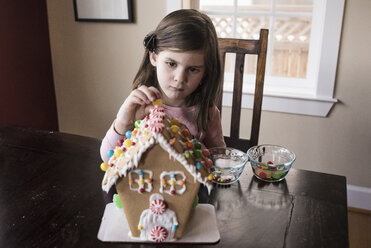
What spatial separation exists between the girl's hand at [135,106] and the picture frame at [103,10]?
4.23 ft

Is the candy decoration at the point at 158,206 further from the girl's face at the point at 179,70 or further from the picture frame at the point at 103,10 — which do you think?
the picture frame at the point at 103,10

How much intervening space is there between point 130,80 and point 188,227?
1.65m

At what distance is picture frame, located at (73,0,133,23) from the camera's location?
217 centimetres

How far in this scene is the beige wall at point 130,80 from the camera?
184cm

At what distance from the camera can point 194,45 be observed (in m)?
1.02

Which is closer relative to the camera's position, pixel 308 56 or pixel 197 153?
pixel 197 153

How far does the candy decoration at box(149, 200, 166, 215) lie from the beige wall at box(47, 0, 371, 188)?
1.46 metres

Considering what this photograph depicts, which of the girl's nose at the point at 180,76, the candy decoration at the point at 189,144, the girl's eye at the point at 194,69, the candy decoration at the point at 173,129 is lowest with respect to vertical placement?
the candy decoration at the point at 189,144

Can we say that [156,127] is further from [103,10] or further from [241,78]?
[103,10]

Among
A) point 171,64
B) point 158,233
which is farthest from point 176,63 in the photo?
point 158,233

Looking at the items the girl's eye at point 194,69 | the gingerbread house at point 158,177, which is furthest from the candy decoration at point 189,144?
the girl's eye at point 194,69

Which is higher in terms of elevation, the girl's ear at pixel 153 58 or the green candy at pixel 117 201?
the girl's ear at pixel 153 58

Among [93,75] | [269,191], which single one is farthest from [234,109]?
[93,75]

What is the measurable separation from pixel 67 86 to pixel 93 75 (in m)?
0.25
